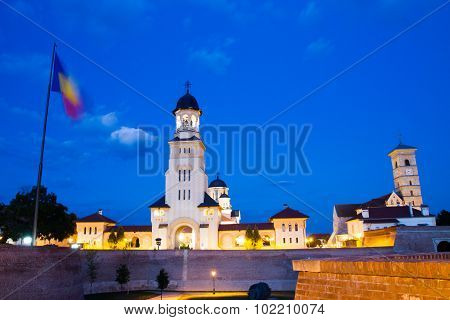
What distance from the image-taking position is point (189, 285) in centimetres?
3794

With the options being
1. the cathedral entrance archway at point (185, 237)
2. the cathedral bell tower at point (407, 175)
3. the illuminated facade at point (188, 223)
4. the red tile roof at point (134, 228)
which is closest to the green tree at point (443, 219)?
the cathedral bell tower at point (407, 175)

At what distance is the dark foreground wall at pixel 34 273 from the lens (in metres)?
21.8

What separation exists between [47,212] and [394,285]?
39.0 m

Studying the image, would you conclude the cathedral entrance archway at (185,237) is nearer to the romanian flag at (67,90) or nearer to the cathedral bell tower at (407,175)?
the romanian flag at (67,90)

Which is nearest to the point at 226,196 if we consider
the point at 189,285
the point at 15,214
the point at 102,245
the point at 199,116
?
the point at 199,116

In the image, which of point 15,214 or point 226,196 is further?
point 226,196

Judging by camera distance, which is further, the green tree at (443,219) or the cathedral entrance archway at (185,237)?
the green tree at (443,219)

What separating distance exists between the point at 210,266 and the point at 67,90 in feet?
82.1

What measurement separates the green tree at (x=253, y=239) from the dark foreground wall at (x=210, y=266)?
8.22 m

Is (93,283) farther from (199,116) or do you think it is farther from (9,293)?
(199,116)

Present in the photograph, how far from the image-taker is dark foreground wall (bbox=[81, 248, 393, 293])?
124ft

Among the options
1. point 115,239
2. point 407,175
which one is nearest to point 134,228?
point 115,239

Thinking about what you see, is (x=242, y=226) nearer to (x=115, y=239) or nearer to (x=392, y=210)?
(x=115, y=239)
